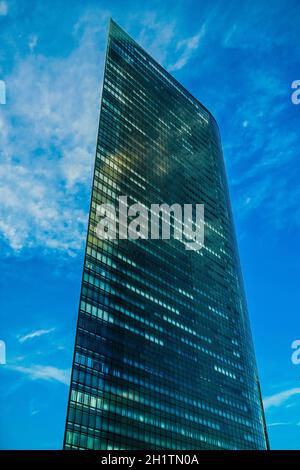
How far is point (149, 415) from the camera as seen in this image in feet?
251

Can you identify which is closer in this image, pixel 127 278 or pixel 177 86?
pixel 127 278

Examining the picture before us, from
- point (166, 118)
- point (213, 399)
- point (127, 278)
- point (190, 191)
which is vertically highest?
point (166, 118)

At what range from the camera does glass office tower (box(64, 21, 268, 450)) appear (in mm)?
72812

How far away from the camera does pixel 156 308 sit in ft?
309

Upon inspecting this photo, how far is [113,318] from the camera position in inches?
3182

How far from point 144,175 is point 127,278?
37623mm

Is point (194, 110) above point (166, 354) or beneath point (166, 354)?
above

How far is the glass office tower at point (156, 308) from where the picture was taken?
72.8 m

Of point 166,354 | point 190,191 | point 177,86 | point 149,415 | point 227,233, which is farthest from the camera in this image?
point 177,86

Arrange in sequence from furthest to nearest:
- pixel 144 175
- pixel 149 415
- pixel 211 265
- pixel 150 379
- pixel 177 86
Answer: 1. pixel 177 86
2. pixel 211 265
3. pixel 144 175
4. pixel 150 379
5. pixel 149 415

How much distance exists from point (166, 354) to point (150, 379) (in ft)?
29.6
